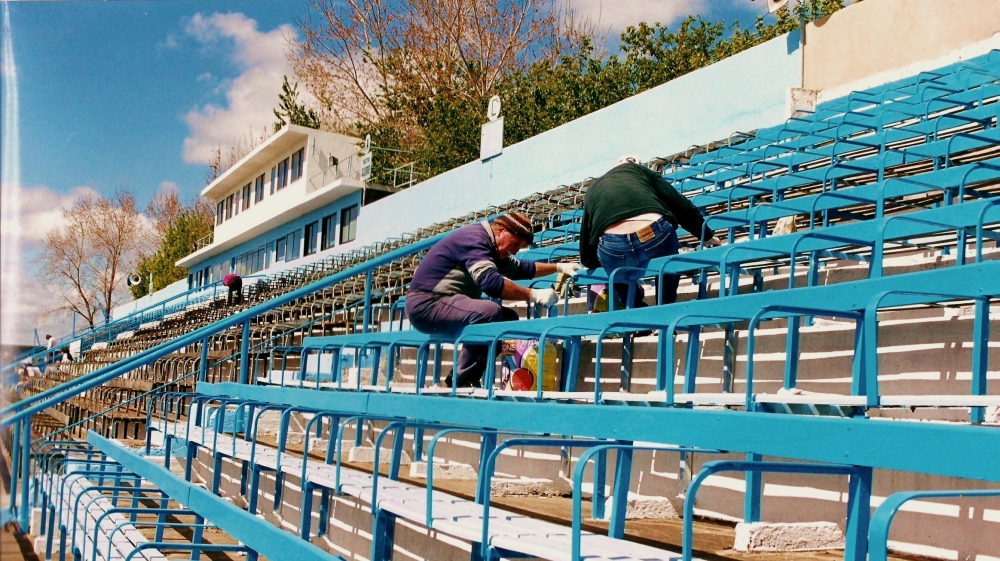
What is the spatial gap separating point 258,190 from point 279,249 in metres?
2.54

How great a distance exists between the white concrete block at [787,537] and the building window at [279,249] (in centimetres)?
2259

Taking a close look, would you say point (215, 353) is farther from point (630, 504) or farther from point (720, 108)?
point (630, 504)

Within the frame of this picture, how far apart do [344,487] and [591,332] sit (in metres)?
1.23

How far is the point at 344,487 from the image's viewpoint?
12.6ft

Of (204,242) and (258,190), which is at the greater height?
(258,190)

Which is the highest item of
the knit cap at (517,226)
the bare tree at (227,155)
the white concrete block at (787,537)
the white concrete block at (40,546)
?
the bare tree at (227,155)

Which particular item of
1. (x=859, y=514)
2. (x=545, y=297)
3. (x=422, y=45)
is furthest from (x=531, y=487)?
(x=422, y=45)

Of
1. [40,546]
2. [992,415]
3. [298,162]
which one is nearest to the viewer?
[992,415]

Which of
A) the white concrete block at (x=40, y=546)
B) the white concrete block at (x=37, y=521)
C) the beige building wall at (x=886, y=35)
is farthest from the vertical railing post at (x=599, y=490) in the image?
the white concrete block at (x=37, y=521)

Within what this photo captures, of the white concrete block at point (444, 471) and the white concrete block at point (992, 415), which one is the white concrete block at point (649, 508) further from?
the white concrete block at point (444, 471)

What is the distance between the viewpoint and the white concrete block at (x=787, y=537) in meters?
2.83

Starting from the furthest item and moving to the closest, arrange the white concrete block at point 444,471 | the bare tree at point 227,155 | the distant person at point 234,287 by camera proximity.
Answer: the bare tree at point 227,155 < the distant person at point 234,287 < the white concrete block at point 444,471

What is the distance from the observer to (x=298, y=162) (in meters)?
23.8

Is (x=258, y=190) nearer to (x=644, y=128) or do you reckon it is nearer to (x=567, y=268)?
(x=644, y=128)
